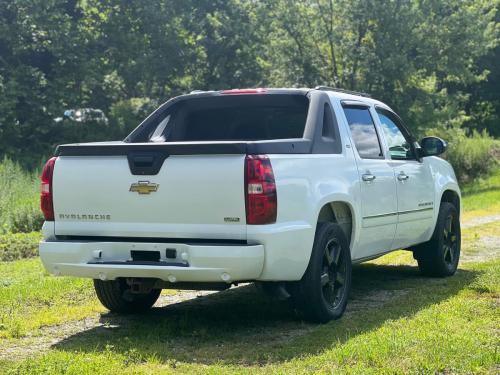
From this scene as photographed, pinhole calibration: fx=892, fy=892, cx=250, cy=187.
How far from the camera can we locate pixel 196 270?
21.2 ft

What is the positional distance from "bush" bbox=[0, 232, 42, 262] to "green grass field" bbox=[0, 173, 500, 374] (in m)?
2.18

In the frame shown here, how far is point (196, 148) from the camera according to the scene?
6500 millimetres

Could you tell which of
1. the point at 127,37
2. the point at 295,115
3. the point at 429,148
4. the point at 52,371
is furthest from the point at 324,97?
the point at 127,37

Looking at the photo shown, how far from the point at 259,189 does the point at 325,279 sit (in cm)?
123

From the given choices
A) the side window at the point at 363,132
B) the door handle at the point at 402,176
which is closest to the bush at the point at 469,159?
the door handle at the point at 402,176

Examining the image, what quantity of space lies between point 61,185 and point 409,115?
22890 millimetres

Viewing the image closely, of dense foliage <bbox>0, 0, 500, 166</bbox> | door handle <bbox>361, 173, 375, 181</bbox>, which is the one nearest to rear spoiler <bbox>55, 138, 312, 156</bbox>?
door handle <bbox>361, 173, 375, 181</bbox>

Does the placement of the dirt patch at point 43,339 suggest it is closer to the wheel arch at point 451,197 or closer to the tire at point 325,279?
the tire at point 325,279

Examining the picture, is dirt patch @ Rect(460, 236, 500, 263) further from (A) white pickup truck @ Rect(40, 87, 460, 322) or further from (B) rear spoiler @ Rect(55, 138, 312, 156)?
(B) rear spoiler @ Rect(55, 138, 312, 156)

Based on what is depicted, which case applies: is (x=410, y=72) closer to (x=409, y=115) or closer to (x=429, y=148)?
(x=409, y=115)

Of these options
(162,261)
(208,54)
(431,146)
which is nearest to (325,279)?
(162,261)

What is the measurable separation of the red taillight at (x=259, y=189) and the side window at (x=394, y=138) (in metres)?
2.74

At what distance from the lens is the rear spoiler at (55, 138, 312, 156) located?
6391mm

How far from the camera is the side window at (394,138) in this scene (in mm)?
8945
